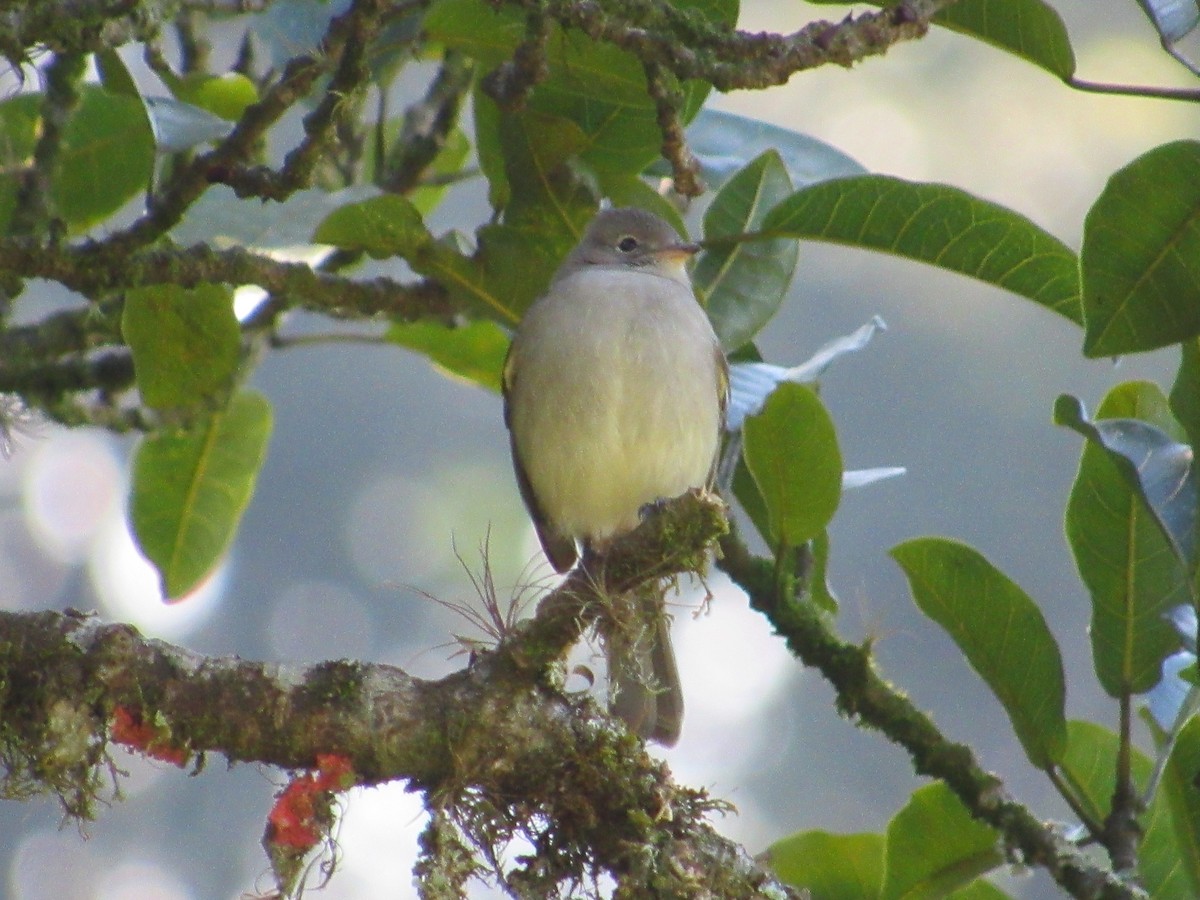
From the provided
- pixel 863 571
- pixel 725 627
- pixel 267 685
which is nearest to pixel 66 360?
pixel 267 685

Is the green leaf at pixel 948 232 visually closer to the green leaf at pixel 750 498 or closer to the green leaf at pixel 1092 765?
the green leaf at pixel 750 498

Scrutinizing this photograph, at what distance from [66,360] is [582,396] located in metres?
1.31

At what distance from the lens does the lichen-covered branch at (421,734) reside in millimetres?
2455

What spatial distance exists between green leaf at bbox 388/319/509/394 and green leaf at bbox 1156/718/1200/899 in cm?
205

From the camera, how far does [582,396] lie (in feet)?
13.4

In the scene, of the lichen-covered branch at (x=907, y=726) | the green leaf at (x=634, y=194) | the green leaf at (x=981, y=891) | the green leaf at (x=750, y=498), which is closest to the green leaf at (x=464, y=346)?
the green leaf at (x=634, y=194)

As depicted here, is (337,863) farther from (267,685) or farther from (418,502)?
(418,502)

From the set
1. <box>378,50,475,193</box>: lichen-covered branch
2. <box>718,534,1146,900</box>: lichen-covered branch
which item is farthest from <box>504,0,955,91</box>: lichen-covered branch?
<box>378,50,475,193</box>: lichen-covered branch

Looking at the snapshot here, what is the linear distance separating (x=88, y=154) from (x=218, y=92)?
16.6 inches

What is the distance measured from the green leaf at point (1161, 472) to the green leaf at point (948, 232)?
31cm

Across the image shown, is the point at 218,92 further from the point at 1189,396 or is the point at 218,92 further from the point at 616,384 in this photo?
the point at 1189,396

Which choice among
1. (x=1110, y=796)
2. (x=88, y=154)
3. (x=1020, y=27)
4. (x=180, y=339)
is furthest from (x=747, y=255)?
(x=88, y=154)

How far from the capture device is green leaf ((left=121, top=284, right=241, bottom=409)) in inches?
130

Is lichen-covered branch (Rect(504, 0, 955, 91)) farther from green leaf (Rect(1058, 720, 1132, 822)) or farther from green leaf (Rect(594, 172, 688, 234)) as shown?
green leaf (Rect(1058, 720, 1132, 822))
